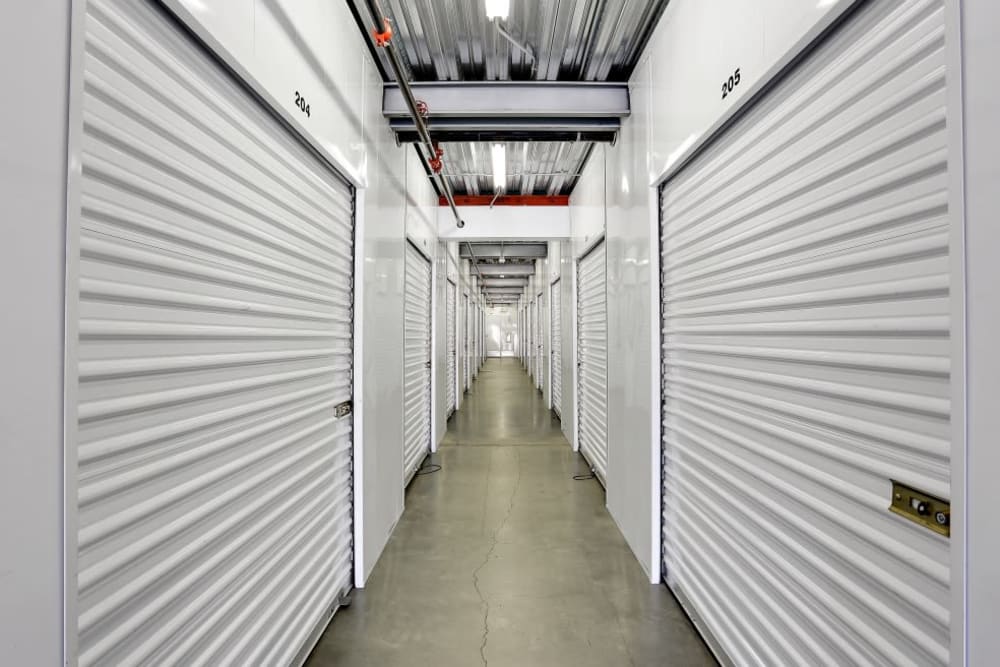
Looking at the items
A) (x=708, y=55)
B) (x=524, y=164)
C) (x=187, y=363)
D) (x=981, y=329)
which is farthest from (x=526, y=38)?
(x=981, y=329)

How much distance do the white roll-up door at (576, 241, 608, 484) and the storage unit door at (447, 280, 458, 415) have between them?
105 inches

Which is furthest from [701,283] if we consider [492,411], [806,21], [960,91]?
[492,411]

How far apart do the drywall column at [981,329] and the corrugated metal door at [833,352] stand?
0.14 meters

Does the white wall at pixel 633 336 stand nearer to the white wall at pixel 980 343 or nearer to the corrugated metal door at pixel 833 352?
the corrugated metal door at pixel 833 352

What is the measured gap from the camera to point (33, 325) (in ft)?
3.06

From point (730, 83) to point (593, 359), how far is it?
3.60 m

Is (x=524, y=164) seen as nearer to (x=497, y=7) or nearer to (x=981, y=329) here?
(x=497, y=7)

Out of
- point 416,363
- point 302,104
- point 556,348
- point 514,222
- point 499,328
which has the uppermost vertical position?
point 514,222

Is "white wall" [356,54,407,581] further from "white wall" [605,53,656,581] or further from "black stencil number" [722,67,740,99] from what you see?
Result: "black stencil number" [722,67,740,99]

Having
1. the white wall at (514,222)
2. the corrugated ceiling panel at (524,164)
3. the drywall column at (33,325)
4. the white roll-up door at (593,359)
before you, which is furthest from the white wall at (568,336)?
the drywall column at (33,325)

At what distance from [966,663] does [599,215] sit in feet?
13.5

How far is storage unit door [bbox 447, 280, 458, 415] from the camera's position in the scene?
8188 millimetres

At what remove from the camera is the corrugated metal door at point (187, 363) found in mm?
1177

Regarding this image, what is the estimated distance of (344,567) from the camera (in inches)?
114
